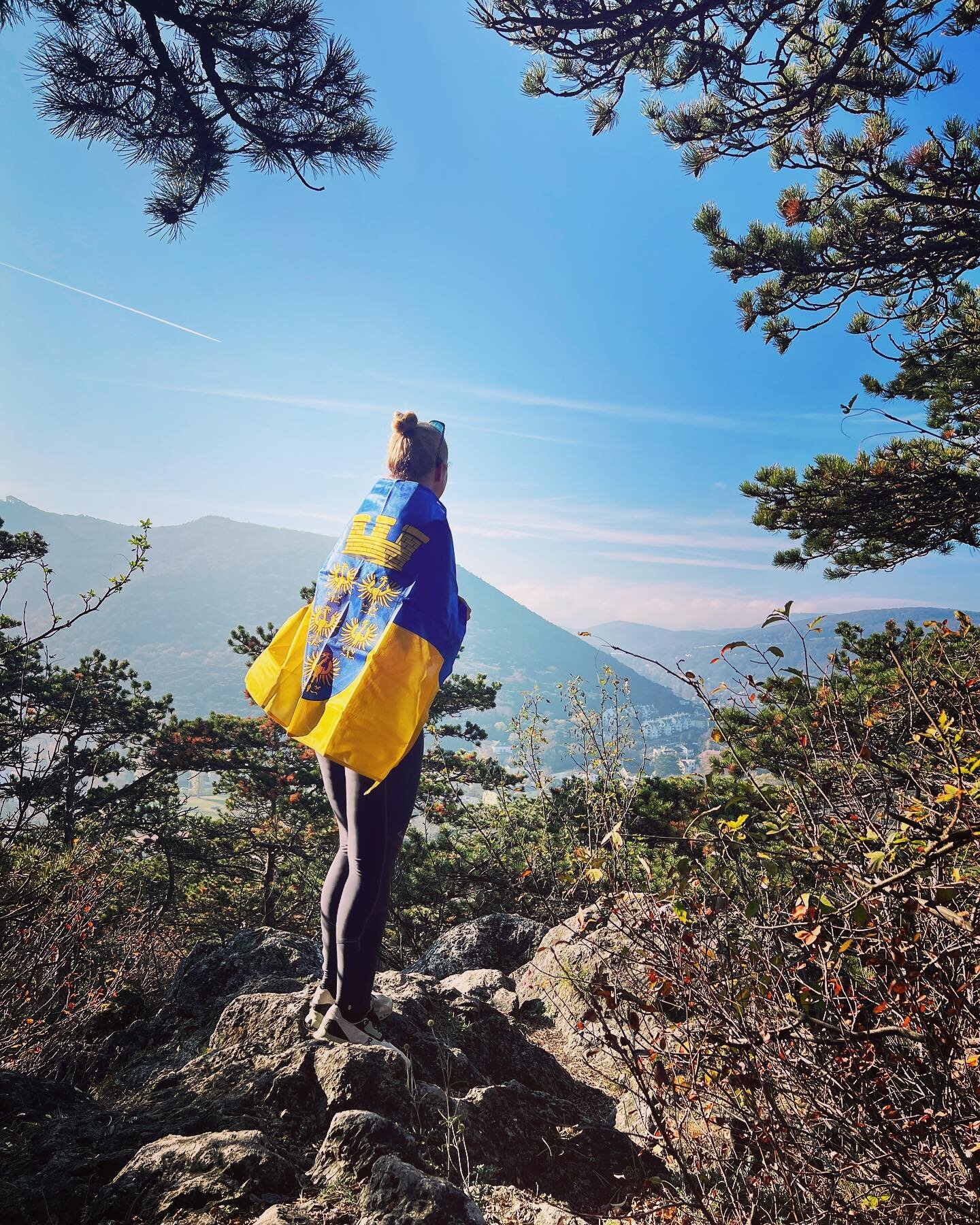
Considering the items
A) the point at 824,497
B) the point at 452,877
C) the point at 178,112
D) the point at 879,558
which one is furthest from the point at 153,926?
the point at 879,558

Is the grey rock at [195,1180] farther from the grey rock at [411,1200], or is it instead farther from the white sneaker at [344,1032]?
the white sneaker at [344,1032]

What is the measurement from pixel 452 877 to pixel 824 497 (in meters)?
6.63

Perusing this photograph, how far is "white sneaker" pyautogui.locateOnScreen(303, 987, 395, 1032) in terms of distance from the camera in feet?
7.95

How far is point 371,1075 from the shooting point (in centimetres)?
211

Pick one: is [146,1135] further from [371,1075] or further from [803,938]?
[803,938]

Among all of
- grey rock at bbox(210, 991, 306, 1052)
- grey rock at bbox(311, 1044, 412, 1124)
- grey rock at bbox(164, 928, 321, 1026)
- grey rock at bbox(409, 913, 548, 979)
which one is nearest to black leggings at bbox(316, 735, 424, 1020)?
grey rock at bbox(311, 1044, 412, 1124)

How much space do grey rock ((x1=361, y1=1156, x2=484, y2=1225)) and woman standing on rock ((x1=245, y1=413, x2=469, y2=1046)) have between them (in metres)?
0.71

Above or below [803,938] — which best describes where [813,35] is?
above

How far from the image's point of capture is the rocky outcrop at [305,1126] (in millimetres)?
1506

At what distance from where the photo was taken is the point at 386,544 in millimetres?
2400

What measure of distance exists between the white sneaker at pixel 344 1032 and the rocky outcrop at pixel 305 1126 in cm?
A: 6

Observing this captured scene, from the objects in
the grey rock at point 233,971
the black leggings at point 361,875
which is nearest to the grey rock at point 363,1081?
the black leggings at point 361,875

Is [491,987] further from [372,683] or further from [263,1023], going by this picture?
[372,683]

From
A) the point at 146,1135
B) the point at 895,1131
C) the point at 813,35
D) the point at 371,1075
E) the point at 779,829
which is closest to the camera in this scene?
the point at 895,1131
